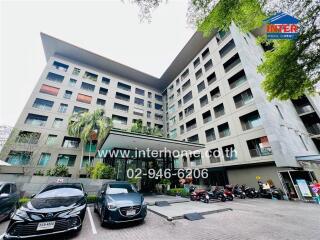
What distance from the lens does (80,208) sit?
4.71 metres

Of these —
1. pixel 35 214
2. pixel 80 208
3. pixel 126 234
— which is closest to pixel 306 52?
pixel 126 234

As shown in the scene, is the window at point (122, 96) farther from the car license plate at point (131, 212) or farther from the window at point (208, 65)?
the car license plate at point (131, 212)

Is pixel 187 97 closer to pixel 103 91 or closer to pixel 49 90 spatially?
pixel 103 91

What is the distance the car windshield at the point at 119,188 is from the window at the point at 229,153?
1466 cm

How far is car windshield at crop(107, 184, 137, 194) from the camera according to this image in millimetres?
6502

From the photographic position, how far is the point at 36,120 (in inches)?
834

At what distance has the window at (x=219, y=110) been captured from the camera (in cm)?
2087

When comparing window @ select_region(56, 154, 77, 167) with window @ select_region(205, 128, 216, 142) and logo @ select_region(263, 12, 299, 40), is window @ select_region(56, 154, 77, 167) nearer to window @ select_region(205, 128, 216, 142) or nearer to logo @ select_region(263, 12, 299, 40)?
window @ select_region(205, 128, 216, 142)

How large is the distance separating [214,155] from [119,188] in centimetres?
1637

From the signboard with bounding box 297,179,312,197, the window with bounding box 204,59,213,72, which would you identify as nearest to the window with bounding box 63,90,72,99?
the window with bounding box 204,59,213,72

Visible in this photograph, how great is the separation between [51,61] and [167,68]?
69.5ft

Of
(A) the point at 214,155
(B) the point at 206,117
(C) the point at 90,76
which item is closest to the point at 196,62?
(B) the point at 206,117

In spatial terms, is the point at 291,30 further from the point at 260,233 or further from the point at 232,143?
the point at 232,143

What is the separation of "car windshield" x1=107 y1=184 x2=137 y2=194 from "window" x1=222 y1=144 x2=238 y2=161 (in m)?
14.7
